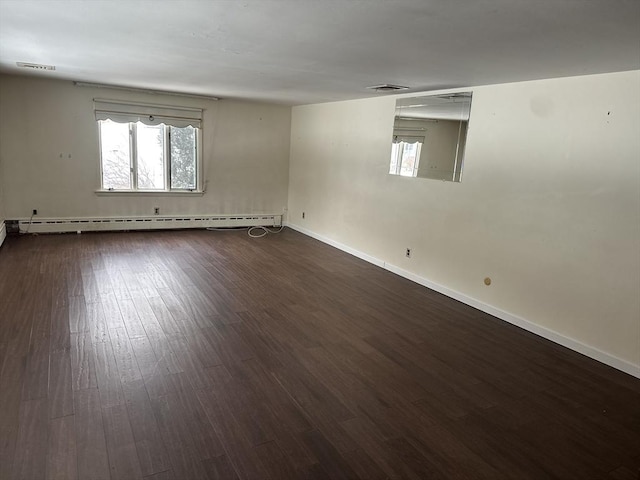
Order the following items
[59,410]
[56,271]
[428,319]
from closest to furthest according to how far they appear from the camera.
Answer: [59,410], [428,319], [56,271]

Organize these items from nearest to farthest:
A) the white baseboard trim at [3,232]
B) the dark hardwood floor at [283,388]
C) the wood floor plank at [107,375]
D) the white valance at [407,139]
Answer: the dark hardwood floor at [283,388] → the wood floor plank at [107,375] → the white valance at [407,139] → the white baseboard trim at [3,232]

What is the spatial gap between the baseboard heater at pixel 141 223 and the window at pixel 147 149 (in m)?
0.50

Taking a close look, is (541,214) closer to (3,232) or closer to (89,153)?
(89,153)

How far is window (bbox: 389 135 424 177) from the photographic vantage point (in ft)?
16.3

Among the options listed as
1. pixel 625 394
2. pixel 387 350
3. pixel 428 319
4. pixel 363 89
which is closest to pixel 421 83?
pixel 363 89

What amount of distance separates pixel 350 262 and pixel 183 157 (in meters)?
3.45

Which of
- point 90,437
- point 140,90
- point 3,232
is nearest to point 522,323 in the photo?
point 90,437

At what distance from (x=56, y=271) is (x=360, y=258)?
3768 millimetres

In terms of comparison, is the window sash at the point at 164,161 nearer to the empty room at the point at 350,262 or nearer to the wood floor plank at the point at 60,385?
the empty room at the point at 350,262

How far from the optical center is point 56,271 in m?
4.55

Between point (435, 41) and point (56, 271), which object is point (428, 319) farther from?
point (56, 271)

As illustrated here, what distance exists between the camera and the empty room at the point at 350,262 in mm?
2131

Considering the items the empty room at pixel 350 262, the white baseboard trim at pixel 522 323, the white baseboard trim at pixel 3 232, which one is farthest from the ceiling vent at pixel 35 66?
the white baseboard trim at pixel 522 323

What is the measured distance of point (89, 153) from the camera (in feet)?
20.4
